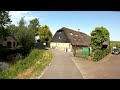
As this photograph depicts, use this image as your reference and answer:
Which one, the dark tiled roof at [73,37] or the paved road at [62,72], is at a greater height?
the dark tiled roof at [73,37]

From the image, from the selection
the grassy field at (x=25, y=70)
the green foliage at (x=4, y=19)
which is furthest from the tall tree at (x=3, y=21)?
the grassy field at (x=25, y=70)

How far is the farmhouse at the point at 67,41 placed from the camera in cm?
6196

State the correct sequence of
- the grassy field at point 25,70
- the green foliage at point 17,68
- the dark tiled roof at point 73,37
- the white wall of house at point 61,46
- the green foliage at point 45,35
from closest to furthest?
the grassy field at point 25,70 → the green foliage at point 17,68 → the white wall of house at point 61,46 → the dark tiled roof at point 73,37 → the green foliage at point 45,35

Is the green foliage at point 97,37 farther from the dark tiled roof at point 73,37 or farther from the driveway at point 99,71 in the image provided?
the driveway at point 99,71

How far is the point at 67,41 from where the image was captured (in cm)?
6244

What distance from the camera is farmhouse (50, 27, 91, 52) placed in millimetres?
61956

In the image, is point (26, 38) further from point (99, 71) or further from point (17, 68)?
point (99, 71)

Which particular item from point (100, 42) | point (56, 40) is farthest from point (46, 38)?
point (100, 42)
